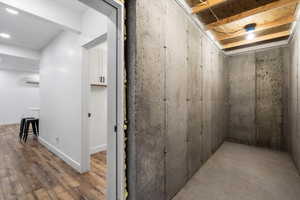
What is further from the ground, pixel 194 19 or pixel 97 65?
pixel 194 19

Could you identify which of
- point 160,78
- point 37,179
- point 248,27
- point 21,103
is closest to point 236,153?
point 248,27

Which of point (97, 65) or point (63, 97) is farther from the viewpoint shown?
point (97, 65)

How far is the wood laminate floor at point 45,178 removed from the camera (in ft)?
6.23

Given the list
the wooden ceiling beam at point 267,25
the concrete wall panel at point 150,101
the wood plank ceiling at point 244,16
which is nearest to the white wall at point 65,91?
the concrete wall panel at point 150,101

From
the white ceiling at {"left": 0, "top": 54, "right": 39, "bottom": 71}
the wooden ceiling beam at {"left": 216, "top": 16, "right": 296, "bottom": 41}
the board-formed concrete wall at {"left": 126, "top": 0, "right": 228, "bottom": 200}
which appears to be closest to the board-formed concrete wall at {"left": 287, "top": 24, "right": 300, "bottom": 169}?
the wooden ceiling beam at {"left": 216, "top": 16, "right": 296, "bottom": 41}

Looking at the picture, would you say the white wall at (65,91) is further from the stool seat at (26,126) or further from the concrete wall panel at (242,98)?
the concrete wall panel at (242,98)

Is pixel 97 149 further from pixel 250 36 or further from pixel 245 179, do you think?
pixel 250 36

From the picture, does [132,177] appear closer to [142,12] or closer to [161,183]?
[161,183]

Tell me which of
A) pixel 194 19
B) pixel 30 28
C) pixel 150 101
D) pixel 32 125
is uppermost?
pixel 30 28

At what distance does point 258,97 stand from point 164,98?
12.0ft

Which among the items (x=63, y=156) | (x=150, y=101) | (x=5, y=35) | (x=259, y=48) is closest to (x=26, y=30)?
(x=5, y=35)

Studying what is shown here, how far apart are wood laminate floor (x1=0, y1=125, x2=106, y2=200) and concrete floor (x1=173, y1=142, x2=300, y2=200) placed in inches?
54.1

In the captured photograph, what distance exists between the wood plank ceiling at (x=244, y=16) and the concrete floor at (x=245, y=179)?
Result: 2723mm

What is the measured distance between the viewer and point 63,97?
3.06 metres
